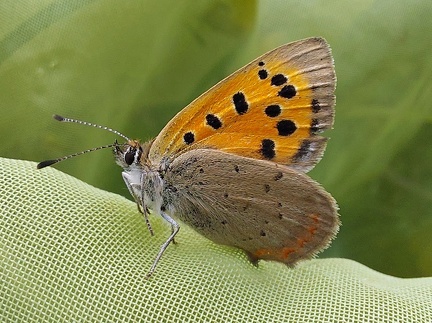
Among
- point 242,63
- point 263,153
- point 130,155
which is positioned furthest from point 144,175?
point 242,63

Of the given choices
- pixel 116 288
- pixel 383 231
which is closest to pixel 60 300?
pixel 116 288

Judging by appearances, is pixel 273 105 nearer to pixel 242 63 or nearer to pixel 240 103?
pixel 240 103

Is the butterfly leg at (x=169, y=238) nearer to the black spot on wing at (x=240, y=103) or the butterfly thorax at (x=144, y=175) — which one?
the butterfly thorax at (x=144, y=175)

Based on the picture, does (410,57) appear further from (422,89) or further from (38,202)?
(38,202)

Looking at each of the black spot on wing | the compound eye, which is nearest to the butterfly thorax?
the compound eye

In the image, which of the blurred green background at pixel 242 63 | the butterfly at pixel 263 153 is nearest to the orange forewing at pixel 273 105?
the butterfly at pixel 263 153

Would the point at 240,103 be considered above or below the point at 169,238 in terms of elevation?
above

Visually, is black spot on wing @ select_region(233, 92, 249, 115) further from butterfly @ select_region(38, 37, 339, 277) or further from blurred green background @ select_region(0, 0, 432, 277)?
blurred green background @ select_region(0, 0, 432, 277)
